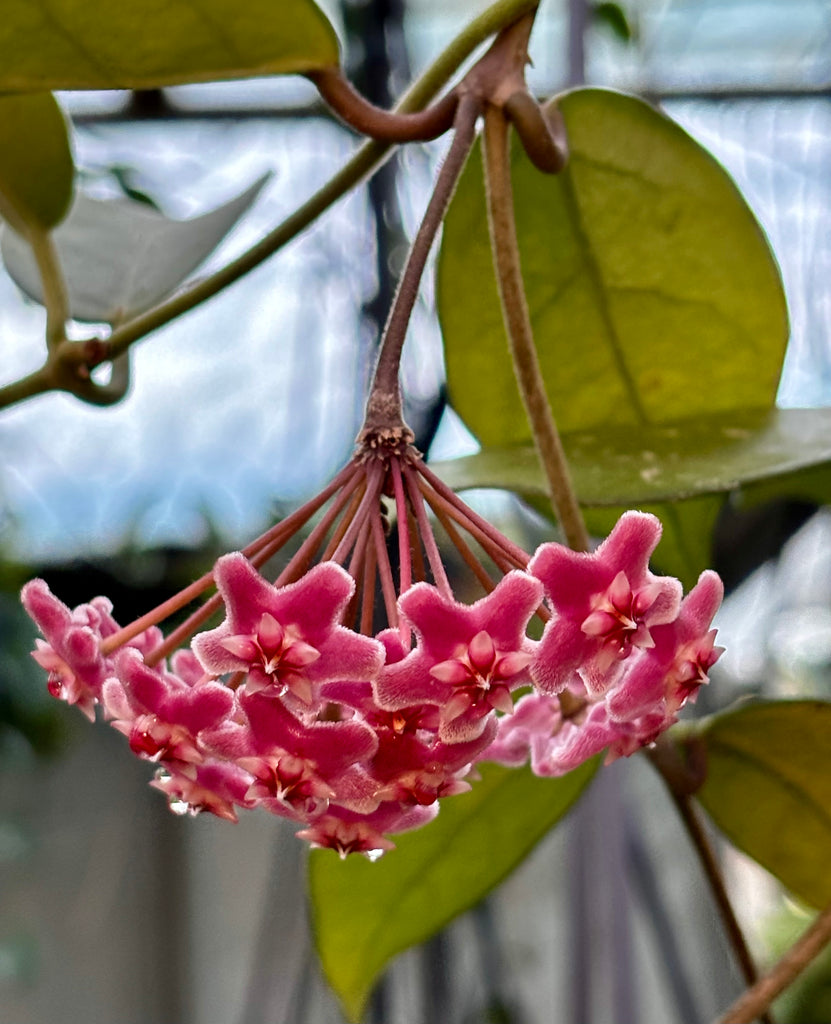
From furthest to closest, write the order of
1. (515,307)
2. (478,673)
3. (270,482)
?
(270,482)
(515,307)
(478,673)

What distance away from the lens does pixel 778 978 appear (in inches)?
20.6

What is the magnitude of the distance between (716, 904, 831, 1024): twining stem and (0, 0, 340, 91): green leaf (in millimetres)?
448

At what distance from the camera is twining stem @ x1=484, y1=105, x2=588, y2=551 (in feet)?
1.51

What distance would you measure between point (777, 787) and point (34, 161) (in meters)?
0.55

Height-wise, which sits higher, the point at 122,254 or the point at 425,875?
the point at 122,254

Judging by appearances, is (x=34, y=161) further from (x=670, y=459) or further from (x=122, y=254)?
(x=670, y=459)

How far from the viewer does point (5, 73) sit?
18.3 inches

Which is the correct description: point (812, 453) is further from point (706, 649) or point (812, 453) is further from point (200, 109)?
point (200, 109)

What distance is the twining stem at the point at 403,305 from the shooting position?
415 mm

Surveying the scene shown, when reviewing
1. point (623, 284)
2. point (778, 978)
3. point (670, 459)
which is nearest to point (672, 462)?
point (670, 459)

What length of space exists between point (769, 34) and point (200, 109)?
0.90m

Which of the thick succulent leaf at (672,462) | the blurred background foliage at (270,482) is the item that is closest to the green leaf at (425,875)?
the thick succulent leaf at (672,462)

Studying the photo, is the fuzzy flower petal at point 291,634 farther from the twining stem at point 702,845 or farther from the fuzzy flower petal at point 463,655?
the twining stem at point 702,845

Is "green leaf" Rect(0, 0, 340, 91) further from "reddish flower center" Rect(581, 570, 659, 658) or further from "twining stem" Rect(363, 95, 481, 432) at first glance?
"reddish flower center" Rect(581, 570, 659, 658)
